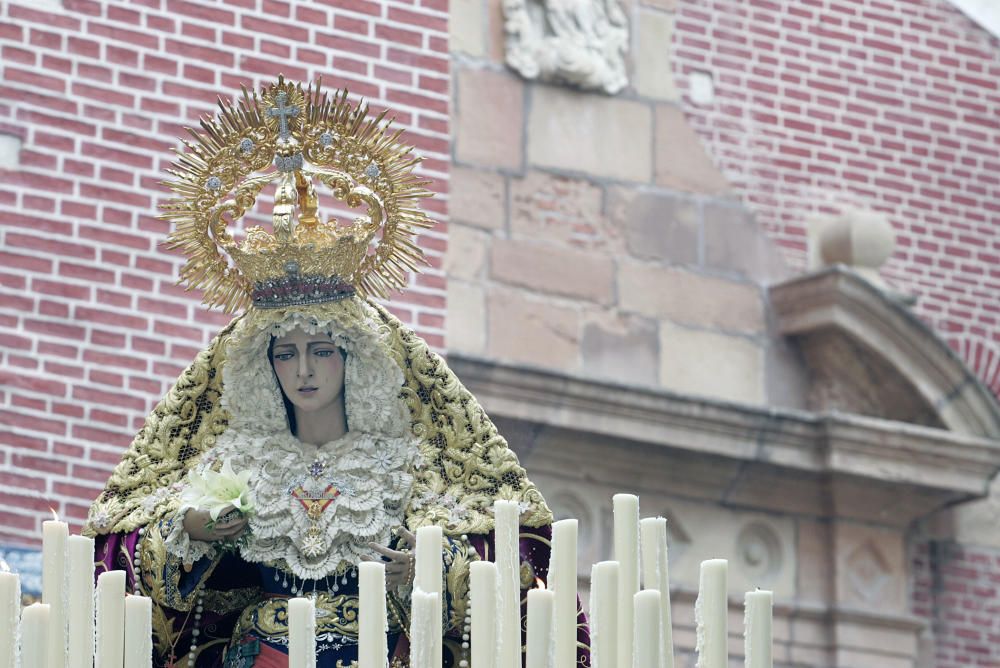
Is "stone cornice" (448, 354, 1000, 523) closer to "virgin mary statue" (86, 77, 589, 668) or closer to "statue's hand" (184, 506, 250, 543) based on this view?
"virgin mary statue" (86, 77, 589, 668)

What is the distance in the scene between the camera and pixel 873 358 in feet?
35.7

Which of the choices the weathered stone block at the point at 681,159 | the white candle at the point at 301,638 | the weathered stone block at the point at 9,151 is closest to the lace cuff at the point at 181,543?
the white candle at the point at 301,638

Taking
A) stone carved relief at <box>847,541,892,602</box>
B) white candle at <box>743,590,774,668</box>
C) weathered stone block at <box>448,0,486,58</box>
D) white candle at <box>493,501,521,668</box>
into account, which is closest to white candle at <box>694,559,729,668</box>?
white candle at <box>743,590,774,668</box>

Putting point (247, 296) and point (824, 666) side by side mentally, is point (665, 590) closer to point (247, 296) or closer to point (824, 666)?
point (247, 296)

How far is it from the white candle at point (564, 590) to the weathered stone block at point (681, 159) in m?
6.17

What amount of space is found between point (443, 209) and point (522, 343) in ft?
1.95

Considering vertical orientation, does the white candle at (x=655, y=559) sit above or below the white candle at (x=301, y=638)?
above

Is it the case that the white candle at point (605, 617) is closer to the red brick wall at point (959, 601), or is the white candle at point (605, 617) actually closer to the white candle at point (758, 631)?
the white candle at point (758, 631)

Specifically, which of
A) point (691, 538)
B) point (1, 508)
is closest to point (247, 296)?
point (1, 508)

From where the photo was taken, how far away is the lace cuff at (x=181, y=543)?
611 centimetres

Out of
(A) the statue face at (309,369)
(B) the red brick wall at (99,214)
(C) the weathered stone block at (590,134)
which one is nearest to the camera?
(A) the statue face at (309,369)

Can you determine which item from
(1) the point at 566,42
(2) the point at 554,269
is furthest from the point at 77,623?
(1) the point at 566,42

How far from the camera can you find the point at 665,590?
4.69 metres

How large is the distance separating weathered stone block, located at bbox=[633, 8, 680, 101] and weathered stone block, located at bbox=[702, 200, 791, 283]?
1.62 feet
